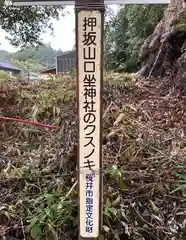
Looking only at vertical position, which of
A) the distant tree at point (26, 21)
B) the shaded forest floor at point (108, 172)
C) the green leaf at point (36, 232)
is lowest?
A: the green leaf at point (36, 232)

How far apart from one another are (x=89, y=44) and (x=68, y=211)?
1.08 m

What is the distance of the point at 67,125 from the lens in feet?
8.21

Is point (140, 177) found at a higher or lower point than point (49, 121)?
lower

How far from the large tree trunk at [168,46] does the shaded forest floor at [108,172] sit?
1.38 m

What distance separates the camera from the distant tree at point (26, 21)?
5.21 meters

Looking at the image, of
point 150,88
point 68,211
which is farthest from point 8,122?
point 150,88

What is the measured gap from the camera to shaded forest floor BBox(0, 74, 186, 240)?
66.0 inches

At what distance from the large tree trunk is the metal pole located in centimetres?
292

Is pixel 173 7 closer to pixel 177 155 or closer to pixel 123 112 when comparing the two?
pixel 123 112

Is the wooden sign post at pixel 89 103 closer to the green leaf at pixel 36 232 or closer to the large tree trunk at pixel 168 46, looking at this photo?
the green leaf at pixel 36 232

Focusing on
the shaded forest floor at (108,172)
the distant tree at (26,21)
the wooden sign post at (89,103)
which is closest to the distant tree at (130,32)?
the distant tree at (26,21)

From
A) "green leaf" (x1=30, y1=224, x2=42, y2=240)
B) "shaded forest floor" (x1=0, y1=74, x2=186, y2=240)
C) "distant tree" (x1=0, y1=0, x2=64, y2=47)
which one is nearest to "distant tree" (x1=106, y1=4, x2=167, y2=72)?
"distant tree" (x1=0, y1=0, x2=64, y2=47)

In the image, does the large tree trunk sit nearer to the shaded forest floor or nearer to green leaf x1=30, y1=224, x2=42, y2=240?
the shaded forest floor

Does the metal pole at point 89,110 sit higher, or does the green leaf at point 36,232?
the metal pole at point 89,110
